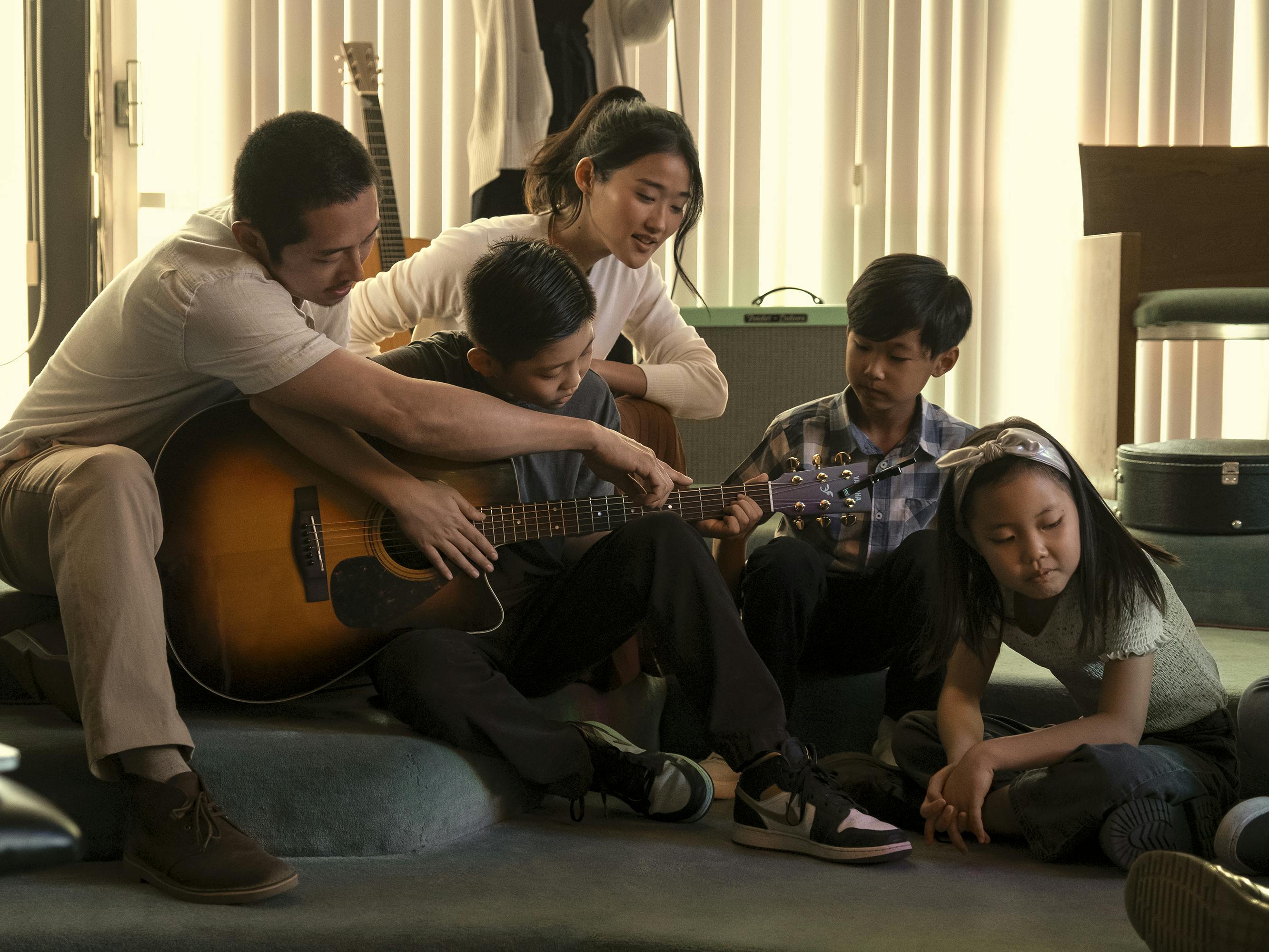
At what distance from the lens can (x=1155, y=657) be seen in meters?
1.42

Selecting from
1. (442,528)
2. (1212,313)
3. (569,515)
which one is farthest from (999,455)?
(1212,313)

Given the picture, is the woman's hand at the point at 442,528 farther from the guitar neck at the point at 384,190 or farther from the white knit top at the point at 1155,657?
the guitar neck at the point at 384,190

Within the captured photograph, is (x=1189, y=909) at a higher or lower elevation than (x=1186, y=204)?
lower

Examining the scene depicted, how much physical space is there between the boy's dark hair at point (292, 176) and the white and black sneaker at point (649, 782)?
699 millimetres

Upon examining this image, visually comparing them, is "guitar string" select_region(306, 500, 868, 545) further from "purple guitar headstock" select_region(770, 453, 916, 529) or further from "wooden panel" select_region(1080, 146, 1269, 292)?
"wooden panel" select_region(1080, 146, 1269, 292)

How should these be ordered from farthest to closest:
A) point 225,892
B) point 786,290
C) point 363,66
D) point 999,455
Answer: point 786,290 → point 363,66 → point 999,455 → point 225,892

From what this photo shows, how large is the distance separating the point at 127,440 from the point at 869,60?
2725 millimetres

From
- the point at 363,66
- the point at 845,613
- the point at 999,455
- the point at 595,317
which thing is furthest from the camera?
the point at 363,66

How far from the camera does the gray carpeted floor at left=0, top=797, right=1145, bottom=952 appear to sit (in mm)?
1113

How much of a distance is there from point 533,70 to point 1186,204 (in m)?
1.82

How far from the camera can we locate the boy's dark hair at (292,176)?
136 cm

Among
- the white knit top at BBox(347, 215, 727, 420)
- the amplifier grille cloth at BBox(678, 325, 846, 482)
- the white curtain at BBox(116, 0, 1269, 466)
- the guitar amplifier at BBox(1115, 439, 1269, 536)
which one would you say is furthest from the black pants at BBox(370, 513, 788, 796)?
the white curtain at BBox(116, 0, 1269, 466)

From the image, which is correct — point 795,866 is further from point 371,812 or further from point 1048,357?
point 1048,357

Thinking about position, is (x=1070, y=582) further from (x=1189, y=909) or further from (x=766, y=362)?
(x=766, y=362)
